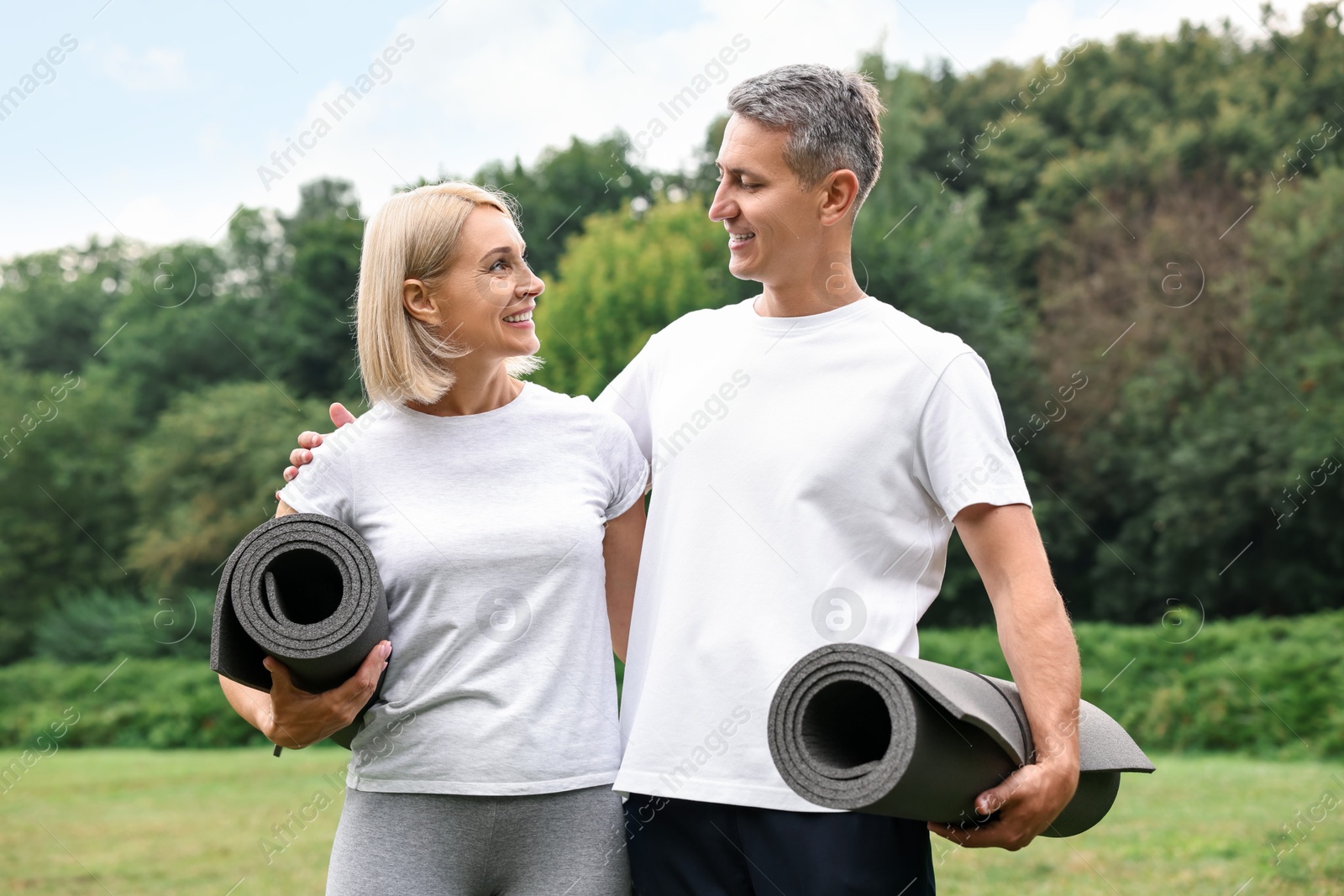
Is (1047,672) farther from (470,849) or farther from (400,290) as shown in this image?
(400,290)

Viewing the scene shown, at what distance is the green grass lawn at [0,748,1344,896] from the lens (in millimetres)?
7383

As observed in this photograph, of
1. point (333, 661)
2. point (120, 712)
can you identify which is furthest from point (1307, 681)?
point (120, 712)

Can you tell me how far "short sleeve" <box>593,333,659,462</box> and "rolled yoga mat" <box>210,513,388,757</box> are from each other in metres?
0.80

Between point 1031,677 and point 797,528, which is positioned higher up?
point 1031,677

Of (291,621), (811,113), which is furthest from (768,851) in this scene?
(811,113)

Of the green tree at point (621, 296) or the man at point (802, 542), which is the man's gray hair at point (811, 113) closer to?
the man at point (802, 542)

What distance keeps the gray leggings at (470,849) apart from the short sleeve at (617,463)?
657 millimetres

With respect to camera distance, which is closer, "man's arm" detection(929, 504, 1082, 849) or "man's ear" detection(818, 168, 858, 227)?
"man's arm" detection(929, 504, 1082, 849)

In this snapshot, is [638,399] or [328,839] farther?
[328,839]

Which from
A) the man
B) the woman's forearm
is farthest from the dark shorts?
the woman's forearm

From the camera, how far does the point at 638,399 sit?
3.05 metres

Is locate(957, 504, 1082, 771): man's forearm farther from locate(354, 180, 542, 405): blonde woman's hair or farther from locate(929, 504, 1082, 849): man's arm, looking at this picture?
locate(354, 180, 542, 405): blonde woman's hair

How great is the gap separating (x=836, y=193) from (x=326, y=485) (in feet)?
4.11

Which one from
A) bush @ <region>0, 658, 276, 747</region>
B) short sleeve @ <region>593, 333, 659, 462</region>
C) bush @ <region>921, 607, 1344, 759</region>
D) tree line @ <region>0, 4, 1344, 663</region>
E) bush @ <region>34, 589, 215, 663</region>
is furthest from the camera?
bush @ <region>34, 589, 215, 663</region>
